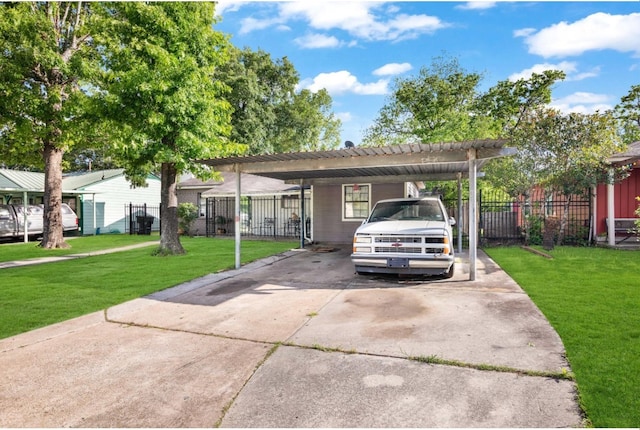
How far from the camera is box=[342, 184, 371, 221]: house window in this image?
48.7 feet

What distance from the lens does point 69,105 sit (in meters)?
11.9

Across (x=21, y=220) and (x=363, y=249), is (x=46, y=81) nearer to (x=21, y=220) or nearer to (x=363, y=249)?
(x=21, y=220)

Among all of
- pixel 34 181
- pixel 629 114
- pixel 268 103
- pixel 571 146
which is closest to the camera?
pixel 571 146

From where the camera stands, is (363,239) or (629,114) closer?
(363,239)

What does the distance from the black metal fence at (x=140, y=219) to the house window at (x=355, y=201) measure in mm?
12727

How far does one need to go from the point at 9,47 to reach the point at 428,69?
65.4ft

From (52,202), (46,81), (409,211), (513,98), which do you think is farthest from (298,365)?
(513,98)

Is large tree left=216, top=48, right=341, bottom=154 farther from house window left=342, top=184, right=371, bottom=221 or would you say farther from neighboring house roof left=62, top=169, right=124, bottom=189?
house window left=342, top=184, right=371, bottom=221

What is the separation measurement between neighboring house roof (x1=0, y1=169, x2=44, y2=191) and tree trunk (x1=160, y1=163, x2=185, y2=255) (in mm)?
10123

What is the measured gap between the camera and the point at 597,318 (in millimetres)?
4508

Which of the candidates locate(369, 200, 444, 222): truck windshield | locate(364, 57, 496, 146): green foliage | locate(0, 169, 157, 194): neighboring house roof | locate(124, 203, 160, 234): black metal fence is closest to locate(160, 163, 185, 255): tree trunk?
locate(369, 200, 444, 222): truck windshield

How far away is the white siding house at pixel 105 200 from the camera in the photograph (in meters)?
22.1

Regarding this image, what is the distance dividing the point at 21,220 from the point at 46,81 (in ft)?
25.3

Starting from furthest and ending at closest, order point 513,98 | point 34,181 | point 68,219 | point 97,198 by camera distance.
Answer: point 97,198 < point 513,98 < point 34,181 < point 68,219
